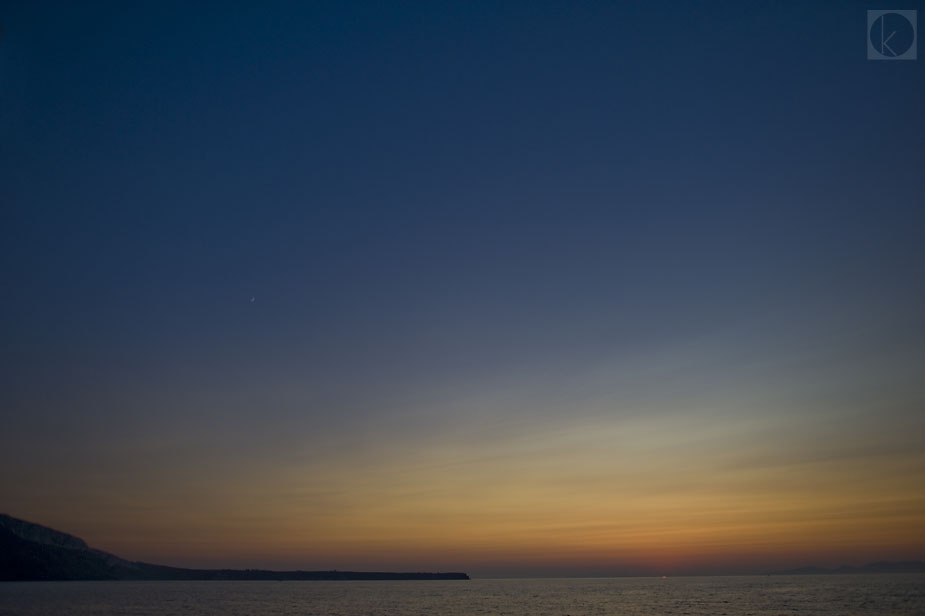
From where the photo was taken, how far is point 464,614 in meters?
133

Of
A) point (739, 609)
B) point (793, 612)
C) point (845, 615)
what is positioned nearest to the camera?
point (845, 615)

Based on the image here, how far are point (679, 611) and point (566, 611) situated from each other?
22.8 metres

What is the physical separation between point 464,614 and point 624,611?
109 feet

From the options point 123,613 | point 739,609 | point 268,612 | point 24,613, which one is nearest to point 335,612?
point 268,612

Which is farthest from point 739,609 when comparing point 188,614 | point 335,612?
point 188,614

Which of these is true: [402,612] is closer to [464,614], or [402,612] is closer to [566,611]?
[464,614]

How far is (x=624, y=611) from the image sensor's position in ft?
437

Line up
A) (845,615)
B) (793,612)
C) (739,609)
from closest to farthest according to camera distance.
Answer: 1. (845,615)
2. (793,612)
3. (739,609)

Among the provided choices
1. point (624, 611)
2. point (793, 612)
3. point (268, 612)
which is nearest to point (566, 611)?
point (624, 611)

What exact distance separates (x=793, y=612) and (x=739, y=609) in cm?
1140

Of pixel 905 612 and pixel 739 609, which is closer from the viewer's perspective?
pixel 905 612

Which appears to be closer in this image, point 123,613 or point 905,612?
A: point 905,612

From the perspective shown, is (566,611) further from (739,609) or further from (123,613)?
(123,613)

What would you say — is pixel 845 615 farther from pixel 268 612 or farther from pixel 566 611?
pixel 268 612
